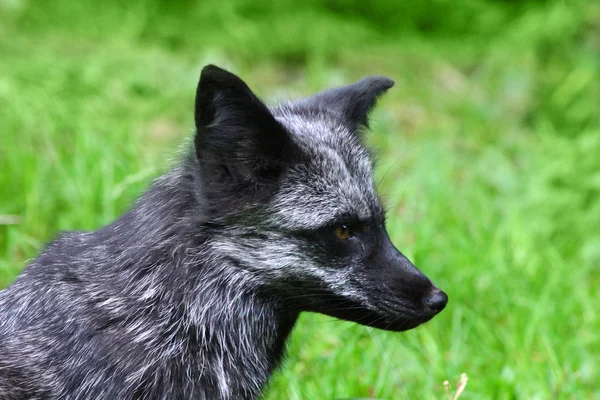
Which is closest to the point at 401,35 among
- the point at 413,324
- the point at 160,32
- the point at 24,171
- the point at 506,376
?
the point at 160,32

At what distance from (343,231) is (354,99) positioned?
2.92ft

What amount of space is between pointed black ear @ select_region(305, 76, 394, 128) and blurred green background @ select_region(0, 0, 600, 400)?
2.68ft

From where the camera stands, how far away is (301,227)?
3.79m

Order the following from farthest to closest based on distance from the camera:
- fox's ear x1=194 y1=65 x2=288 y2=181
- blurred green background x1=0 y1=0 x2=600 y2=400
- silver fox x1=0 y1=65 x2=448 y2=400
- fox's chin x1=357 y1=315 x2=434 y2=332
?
blurred green background x1=0 y1=0 x2=600 y2=400
fox's chin x1=357 y1=315 x2=434 y2=332
silver fox x1=0 y1=65 x2=448 y2=400
fox's ear x1=194 y1=65 x2=288 y2=181

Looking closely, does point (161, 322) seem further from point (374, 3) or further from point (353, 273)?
point (374, 3)

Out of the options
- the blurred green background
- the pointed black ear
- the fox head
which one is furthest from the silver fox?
the blurred green background

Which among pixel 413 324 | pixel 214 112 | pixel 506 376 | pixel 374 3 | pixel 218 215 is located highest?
pixel 374 3

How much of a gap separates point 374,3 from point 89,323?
7.43m

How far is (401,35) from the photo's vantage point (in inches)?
405

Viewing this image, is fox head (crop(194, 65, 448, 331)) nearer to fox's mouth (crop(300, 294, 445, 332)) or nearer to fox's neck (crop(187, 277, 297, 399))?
fox's mouth (crop(300, 294, 445, 332))

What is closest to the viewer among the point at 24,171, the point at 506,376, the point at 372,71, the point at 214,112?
the point at 214,112

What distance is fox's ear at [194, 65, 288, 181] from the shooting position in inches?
139

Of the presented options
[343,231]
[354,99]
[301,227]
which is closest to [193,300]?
[301,227]

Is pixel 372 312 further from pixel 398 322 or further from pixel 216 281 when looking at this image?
pixel 216 281
